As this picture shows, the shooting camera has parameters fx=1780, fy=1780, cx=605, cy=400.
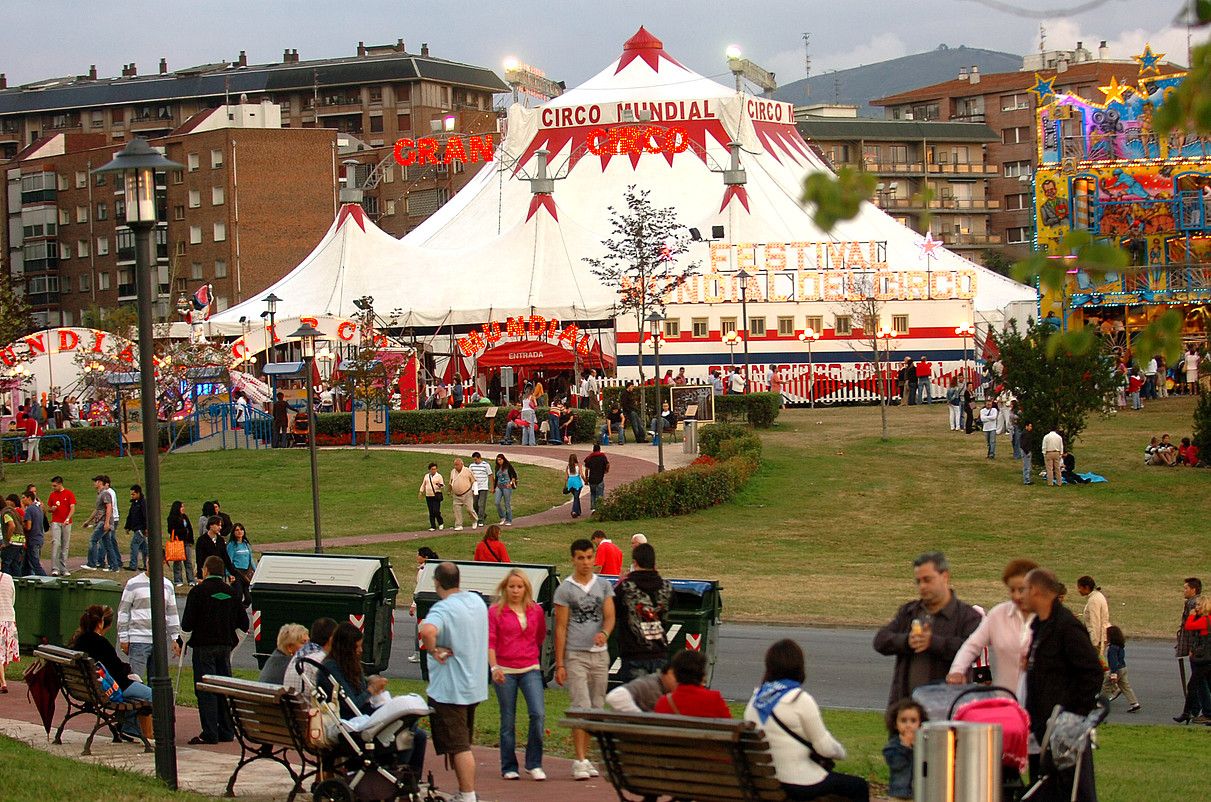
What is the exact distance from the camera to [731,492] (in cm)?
3177

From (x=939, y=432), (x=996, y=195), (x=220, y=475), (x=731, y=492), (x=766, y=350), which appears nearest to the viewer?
(x=731, y=492)

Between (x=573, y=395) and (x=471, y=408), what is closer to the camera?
(x=471, y=408)

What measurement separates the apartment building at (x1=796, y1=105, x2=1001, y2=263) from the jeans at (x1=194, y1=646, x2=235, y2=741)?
3519 inches

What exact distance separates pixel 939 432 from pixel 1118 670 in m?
24.4

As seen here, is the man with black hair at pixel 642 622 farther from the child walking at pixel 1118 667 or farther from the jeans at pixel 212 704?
the child walking at pixel 1118 667

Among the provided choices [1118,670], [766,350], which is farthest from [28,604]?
[766,350]

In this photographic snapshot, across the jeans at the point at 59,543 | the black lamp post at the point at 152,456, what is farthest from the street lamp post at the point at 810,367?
the black lamp post at the point at 152,456

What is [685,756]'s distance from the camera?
7.70m

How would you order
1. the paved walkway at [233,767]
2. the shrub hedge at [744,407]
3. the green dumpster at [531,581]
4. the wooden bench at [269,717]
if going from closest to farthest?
1. the wooden bench at [269,717]
2. the paved walkway at [233,767]
3. the green dumpster at [531,581]
4. the shrub hedge at [744,407]

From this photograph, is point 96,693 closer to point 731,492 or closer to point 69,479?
point 731,492

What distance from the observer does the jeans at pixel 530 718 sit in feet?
34.8

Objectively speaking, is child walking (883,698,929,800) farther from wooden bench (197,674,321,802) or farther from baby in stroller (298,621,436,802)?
wooden bench (197,674,321,802)

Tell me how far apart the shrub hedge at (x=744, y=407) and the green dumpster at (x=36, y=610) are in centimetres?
2436

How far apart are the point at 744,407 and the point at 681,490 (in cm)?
1150
